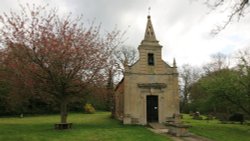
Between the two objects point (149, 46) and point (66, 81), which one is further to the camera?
point (149, 46)

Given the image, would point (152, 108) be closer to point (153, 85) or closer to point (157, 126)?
point (153, 85)

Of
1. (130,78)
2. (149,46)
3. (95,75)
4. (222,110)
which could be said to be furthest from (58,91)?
(222,110)

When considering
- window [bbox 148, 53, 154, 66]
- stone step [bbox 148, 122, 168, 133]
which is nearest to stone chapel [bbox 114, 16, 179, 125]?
window [bbox 148, 53, 154, 66]

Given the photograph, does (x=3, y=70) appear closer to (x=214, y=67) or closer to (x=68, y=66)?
(x=68, y=66)

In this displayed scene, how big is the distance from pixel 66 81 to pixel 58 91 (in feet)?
3.95

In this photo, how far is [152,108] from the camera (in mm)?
28562

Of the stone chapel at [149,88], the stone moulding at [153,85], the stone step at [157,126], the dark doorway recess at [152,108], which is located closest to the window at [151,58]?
the stone chapel at [149,88]

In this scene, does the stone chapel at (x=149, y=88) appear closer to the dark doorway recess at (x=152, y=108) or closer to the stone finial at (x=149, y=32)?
the dark doorway recess at (x=152, y=108)

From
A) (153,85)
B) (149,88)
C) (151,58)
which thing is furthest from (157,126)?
(151,58)

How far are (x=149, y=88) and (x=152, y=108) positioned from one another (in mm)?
1969

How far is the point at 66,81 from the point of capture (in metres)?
22.6

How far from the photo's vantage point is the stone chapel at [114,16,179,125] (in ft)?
91.5

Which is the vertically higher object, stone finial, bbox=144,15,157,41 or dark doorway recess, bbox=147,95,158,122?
stone finial, bbox=144,15,157,41

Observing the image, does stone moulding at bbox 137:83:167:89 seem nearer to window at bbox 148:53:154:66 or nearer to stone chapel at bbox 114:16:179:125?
stone chapel at bbox 114:16:179:125
